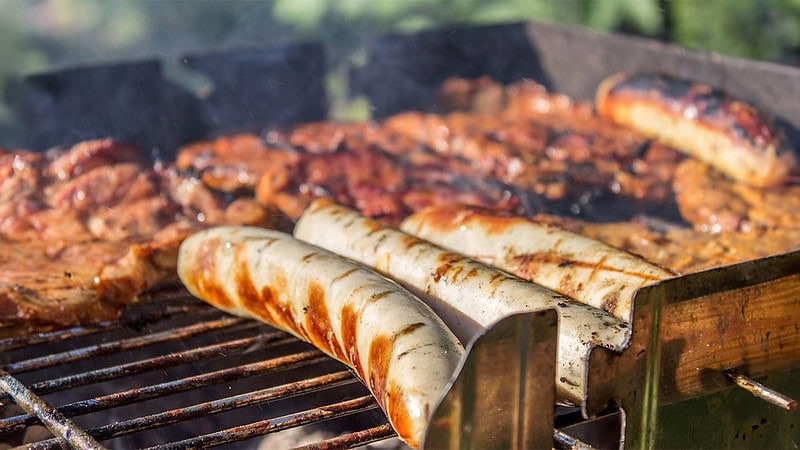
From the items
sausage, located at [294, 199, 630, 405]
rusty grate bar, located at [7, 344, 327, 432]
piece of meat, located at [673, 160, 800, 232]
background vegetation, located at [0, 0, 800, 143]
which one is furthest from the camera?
background vegetation, located at [0, 0, 800, 143]

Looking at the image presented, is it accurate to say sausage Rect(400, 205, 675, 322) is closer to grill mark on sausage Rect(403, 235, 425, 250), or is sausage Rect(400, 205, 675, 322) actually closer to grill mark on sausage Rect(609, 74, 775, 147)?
grill mark on sausage Rect(403, 235, 425, 250)

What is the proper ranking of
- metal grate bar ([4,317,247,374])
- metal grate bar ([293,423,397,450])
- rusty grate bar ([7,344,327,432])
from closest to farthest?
metal grate bar ([293,423,397,450]) → rusty grate bar ([7,344,327,432]) → metal grate bar ([4,317,247,374])

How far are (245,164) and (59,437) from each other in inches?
103

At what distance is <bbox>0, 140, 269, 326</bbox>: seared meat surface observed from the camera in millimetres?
3717

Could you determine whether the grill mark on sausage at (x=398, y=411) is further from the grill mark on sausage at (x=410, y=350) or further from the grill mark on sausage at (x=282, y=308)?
the grill mark on sausage at (x=282, y=308)

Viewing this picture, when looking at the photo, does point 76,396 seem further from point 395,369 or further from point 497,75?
point 497,75

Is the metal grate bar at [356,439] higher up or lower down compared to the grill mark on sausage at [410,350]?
lower down

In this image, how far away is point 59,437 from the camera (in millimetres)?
2699

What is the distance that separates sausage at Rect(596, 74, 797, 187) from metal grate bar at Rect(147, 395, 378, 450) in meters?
3.08

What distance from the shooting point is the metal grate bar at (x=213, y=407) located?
9.07 ft

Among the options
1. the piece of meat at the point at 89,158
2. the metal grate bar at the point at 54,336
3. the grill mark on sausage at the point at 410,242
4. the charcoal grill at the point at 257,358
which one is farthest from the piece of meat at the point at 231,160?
the grill mark on sausage at the point at 410,242

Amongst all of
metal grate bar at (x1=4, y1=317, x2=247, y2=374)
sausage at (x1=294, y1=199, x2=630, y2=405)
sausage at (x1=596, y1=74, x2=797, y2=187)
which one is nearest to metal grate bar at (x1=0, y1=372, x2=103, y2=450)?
metal grate bar at (x1=4, y1=317, x2=247, y2=374)

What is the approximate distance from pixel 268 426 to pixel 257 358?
0.85m

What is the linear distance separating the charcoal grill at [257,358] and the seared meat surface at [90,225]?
0.41 feet
